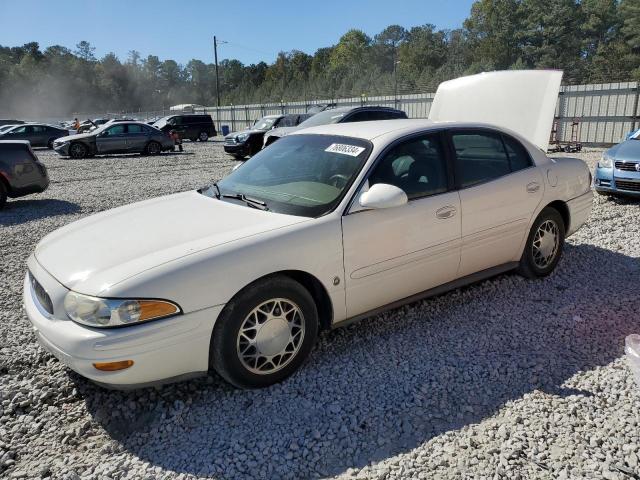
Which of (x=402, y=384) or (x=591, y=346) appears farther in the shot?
(x=591, y=346)

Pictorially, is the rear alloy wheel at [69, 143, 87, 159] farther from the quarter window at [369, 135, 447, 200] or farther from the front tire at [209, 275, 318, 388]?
the front tire at [209, 275, 318, 388]

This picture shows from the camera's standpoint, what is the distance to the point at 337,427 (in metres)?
2.69

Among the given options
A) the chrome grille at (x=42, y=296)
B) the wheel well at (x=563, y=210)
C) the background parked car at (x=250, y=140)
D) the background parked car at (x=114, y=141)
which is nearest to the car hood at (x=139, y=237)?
the chrome grille at (x=42, y=296)

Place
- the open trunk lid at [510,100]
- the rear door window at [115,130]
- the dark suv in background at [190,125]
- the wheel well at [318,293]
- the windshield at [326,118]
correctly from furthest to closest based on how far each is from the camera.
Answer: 1. the dark suv in background at [190,125]
2. the rear door window at [115,130]
3. the windshield at [326,118]
4. the open trunk lid at [510,100]
5. the wheel well at [318,293]

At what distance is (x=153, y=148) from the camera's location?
20734 mm

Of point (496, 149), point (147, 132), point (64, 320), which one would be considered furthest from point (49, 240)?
point (147, 132)

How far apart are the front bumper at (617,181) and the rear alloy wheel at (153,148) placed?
17.2 m

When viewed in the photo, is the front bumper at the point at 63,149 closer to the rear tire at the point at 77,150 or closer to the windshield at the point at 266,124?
the rear tire at the point at 77,150

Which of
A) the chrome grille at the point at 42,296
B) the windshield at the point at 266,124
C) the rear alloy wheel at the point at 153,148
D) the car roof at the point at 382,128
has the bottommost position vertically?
the rear alloy wheel at the point at 153,148

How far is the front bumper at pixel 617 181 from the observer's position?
7559 mm

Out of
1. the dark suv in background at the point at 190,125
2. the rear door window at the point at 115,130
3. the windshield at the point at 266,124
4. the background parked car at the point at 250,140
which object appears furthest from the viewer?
the dark suv in background at the point at 190,125

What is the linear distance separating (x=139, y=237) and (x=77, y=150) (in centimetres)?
1889

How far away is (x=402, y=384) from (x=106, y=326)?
1750 mm

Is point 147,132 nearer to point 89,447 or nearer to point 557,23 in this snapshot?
point 89,447
